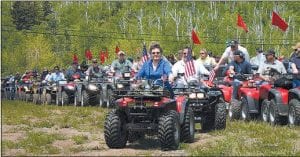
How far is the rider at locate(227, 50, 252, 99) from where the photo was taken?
655 inches

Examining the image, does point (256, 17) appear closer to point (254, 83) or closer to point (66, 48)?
point (66, 48)

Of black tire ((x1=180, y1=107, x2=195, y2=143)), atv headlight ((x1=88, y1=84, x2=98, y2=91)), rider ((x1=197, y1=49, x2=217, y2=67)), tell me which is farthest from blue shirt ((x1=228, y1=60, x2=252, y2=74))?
atv headlight ((x1=88, y1=84, x2=98, y2=91))

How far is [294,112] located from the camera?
13953 millimetres

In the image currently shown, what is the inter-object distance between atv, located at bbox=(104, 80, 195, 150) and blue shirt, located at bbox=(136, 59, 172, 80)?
488mm

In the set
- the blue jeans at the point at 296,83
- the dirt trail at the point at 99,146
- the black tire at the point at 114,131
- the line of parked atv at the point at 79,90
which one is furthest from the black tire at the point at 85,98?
the black tire at the point at 114,131

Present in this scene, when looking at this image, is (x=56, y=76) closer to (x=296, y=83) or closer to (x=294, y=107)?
(x=296, y=83)

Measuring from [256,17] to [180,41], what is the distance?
40376mm

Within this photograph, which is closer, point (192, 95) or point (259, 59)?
point (192, 95)

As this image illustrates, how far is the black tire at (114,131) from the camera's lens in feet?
36.3

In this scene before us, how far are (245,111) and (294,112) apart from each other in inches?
96.2

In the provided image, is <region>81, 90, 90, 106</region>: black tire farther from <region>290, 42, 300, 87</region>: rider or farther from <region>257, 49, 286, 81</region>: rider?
<region>290, 42, 300, 87</region>: rider

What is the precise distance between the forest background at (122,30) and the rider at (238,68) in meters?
81.0

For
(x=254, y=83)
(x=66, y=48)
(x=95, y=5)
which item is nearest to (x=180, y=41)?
(x=66, y=48)

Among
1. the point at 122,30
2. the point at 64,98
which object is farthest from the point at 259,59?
the point at 122,30
